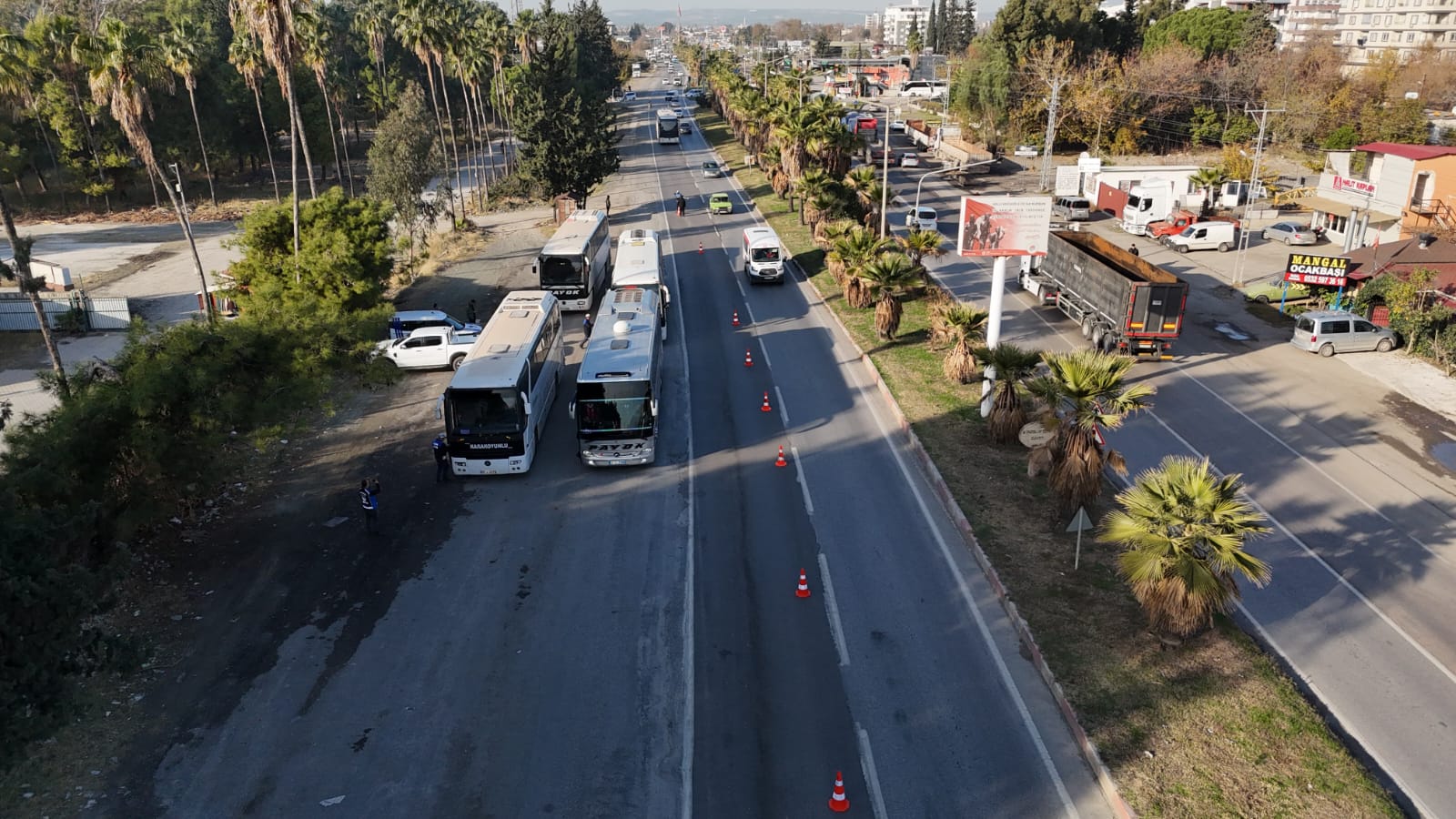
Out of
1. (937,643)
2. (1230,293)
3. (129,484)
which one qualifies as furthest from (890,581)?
(1230,293)

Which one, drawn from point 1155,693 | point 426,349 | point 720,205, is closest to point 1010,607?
point 1155,693

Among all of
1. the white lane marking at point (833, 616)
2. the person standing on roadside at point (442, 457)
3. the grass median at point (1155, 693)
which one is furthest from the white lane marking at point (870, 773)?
the person standing on roadside at point (442, 457)

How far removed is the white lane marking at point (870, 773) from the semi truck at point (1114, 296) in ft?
70.7

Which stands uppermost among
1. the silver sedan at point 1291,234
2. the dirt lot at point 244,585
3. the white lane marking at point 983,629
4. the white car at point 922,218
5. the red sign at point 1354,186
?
the red sign at point 1354,186

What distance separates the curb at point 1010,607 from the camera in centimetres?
1366

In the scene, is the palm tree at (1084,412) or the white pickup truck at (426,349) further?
the white pickup truck at (426,349)

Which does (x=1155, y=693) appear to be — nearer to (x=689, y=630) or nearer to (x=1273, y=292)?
(x=689, y=630)

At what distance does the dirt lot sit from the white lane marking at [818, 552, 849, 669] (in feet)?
29.3

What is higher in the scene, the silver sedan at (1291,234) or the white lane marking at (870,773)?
the silver sedan at (1291,234)

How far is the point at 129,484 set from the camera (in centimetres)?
1931

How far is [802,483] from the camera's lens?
24125 mm

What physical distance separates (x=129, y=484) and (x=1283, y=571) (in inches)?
965

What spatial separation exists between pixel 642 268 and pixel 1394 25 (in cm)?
14738

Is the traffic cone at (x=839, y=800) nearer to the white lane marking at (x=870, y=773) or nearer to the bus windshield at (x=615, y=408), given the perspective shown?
the white lane marking at (x=870, y=773)
